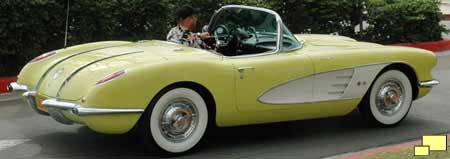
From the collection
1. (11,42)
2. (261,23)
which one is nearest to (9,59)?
(11,42)

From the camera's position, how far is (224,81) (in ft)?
20.2

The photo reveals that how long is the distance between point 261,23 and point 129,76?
1.99 m

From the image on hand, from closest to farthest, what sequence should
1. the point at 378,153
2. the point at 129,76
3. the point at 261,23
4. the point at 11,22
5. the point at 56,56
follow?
the point at 129,76 → the point at 378,153 → the point at 56,56 → the point at 261,23 → the point at 11,22

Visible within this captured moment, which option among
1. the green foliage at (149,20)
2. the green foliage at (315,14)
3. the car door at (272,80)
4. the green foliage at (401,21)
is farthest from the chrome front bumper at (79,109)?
the green foliage at (401,21)

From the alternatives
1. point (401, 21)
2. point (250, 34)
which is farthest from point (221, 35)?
point (401, 21)

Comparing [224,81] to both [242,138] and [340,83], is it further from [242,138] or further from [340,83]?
[340,83]

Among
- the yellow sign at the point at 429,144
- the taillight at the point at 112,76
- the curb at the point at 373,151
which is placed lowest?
the curb at the point at 373,151

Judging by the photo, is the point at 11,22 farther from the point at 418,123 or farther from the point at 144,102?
the point at 418,123

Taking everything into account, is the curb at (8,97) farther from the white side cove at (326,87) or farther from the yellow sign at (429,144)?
the yellow sign at (429,144)

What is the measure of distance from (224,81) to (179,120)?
20.4 inches

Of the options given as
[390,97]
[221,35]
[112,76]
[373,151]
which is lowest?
[373,151]

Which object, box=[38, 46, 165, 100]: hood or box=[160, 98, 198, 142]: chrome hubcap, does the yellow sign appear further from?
box=[38, 46, 165, 100]: hood

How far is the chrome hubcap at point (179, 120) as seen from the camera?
594 centimetres

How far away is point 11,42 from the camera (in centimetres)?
977
